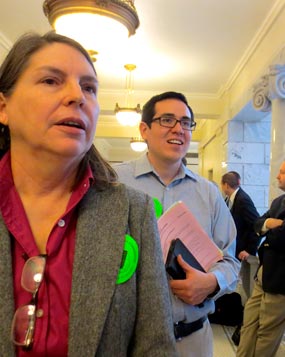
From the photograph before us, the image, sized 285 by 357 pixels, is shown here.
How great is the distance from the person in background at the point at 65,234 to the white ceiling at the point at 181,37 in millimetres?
4054

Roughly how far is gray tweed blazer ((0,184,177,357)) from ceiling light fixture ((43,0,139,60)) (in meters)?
1.99

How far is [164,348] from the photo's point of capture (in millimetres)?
949

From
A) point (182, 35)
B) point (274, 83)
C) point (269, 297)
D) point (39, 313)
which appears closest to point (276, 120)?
point (274, 83)

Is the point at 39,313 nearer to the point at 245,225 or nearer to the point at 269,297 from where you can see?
the point at 269,297

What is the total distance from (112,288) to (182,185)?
1.01 meters

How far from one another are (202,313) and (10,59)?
1253 millimetres

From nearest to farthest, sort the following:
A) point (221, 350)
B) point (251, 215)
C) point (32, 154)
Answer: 1. point (32, 154)
2. point (221, 350)
3. point (251, 215)

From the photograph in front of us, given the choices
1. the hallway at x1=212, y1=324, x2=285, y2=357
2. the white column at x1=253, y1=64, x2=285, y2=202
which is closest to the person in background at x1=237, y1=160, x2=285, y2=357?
the hallway at x1=212, y1=324, x2=285, y2=357

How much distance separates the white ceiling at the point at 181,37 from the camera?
15.7 feet

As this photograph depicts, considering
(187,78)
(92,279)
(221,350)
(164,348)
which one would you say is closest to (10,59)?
(92,279)

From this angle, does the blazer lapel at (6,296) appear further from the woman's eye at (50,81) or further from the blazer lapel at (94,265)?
the woman's eye at (50,81)

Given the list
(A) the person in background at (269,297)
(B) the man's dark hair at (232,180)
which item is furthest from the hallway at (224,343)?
(B) the man's dark hair at (232,180)

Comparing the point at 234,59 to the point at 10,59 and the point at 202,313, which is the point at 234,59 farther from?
the point at 10,59

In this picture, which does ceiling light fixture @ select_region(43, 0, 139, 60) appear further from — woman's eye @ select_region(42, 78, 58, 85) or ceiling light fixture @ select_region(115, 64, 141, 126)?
ceiling light fixture @ select_region(115, 64, 141, 126)
